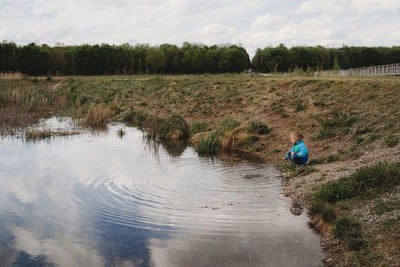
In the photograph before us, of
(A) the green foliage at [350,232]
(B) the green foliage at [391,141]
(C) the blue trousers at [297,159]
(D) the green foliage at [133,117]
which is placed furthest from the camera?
(D) the green foliage at [133,117]

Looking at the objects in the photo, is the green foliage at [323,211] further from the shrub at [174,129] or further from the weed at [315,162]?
the shrub at [174,129]

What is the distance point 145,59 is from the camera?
265 ft

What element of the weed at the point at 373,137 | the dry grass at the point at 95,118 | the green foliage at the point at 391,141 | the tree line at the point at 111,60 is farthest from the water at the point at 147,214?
the tree line at the point at 111,60

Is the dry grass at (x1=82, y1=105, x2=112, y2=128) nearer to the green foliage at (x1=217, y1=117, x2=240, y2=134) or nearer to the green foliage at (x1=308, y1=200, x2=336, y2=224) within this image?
the green foliage at (x1=217, y1=117, x2=240, y2=134)

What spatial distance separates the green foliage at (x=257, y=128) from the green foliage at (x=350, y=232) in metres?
10.2

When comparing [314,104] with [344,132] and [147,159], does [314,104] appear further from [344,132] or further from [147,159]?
[147,159]

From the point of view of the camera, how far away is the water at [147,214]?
734cm

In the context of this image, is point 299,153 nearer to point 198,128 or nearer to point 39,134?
point 198,128

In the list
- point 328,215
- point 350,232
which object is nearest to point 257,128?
point 328,215

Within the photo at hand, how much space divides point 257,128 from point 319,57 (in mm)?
89594

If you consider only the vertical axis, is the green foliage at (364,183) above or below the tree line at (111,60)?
below

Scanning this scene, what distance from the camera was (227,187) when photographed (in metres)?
11.4

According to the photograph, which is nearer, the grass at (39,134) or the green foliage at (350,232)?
the green foliage at (350,232)

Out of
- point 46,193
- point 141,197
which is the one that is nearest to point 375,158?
point 141,197
